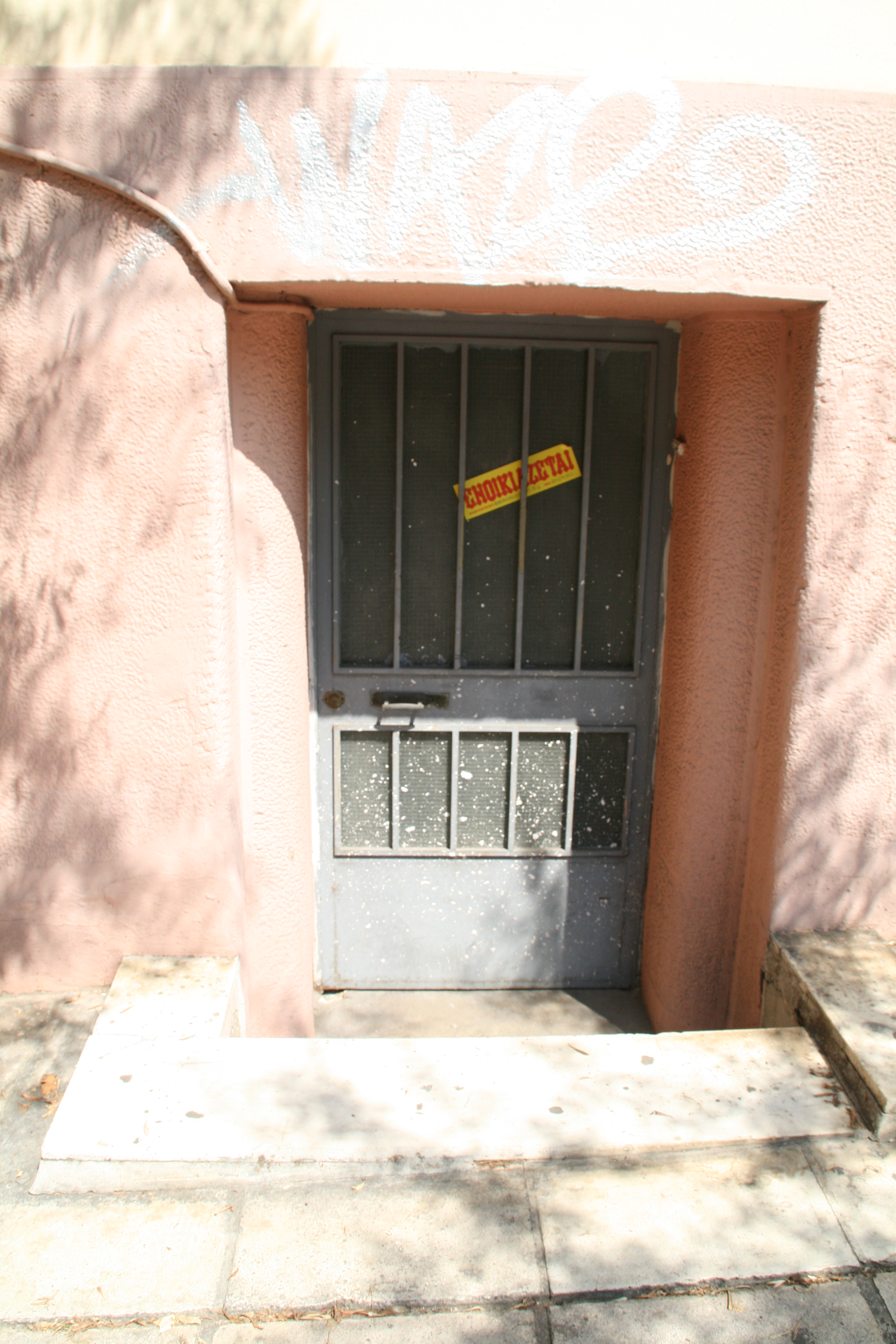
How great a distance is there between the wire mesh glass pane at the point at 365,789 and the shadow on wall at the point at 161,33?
2043mm

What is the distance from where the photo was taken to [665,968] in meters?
3.13

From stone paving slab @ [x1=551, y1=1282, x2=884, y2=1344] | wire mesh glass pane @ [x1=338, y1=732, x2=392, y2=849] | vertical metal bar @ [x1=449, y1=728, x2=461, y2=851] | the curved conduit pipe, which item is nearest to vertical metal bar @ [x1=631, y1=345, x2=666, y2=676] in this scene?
vertical metal bar @ [x1=449, y1=728, x2=461, y2=851]

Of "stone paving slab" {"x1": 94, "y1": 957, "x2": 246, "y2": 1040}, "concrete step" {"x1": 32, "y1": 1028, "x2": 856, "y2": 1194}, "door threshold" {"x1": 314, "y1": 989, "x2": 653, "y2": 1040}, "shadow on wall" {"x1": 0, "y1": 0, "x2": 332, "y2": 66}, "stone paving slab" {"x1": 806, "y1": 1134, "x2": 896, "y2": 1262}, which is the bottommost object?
"door threshold" {"x1": 314, "y1": 989, "x2": 653, "y2": 1040}

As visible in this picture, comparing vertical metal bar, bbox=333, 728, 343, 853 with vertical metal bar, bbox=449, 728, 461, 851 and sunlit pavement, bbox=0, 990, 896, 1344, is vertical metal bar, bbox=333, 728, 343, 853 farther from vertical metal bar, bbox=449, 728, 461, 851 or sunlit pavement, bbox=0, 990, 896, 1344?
sunlit pavement, bbox=0, 990, 896, 1344

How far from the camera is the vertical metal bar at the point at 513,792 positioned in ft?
10.3

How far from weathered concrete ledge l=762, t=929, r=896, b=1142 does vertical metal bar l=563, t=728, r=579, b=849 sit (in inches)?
31.2

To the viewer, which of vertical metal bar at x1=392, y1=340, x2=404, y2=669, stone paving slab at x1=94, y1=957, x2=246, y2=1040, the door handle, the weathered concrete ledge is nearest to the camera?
the weathered concrete ledge

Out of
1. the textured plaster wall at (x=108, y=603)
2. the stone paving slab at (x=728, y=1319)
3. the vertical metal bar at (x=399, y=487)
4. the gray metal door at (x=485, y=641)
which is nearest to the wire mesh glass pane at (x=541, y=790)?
the gray metal door at (x=485, y=641)

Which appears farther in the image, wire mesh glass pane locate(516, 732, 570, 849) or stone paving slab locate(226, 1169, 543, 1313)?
wire mesh glass pane locate(516, 732, 570, 849)

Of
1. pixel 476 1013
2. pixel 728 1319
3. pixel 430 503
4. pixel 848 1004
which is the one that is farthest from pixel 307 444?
pixel 728 1319

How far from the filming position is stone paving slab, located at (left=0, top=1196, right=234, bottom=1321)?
5.88 ft

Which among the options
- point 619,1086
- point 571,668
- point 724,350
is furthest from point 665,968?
point 724,350

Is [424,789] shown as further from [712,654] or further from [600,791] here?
[712,654]

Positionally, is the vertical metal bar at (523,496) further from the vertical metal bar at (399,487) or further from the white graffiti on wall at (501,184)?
the white graffiti on wall at (501,184)
